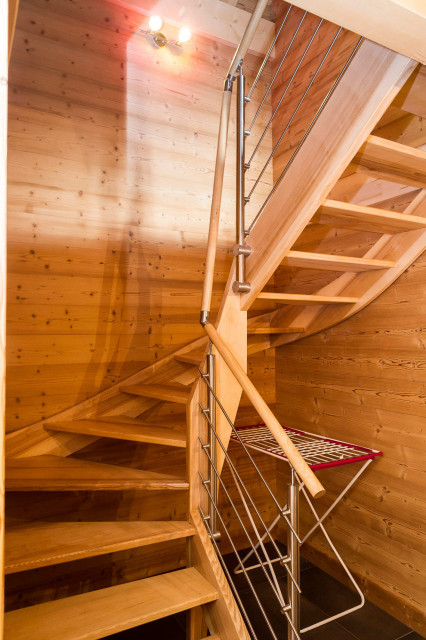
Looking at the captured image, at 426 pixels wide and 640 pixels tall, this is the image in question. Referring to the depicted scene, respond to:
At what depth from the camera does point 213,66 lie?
3.17m

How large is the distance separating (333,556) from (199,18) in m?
3.59

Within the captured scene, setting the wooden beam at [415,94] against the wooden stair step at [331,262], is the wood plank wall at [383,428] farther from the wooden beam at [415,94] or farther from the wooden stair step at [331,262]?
the wooden beam at [415,94]

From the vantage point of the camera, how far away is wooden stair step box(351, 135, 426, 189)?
1.64m

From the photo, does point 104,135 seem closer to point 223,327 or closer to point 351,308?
point 223,327

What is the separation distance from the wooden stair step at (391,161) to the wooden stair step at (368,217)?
0.52 ft

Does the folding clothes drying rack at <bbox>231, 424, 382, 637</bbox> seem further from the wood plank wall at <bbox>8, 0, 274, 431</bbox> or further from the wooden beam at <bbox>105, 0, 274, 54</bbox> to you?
the wooden beam at <bbox>105, 0, 274, 54</bbox>

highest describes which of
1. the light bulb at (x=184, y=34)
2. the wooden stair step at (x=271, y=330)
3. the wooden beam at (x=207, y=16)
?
the wooden beam at (x=207, y=16)

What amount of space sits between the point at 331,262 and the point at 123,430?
125 centimetres

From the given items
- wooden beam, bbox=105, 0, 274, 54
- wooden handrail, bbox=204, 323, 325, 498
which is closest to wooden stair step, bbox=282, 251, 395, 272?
wooden handrail, bbox=204, 323, 325, 498

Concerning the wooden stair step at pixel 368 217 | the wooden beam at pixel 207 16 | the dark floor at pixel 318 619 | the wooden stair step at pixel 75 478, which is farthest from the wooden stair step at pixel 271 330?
the wooden beam at pixel 207 16

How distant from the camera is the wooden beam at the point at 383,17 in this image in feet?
3.90

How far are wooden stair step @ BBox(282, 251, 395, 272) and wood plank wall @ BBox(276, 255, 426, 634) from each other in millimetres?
224

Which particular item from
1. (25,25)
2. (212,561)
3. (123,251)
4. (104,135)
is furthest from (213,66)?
(212,561)

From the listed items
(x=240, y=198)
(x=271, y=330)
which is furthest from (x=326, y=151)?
(x=271, y=330)
